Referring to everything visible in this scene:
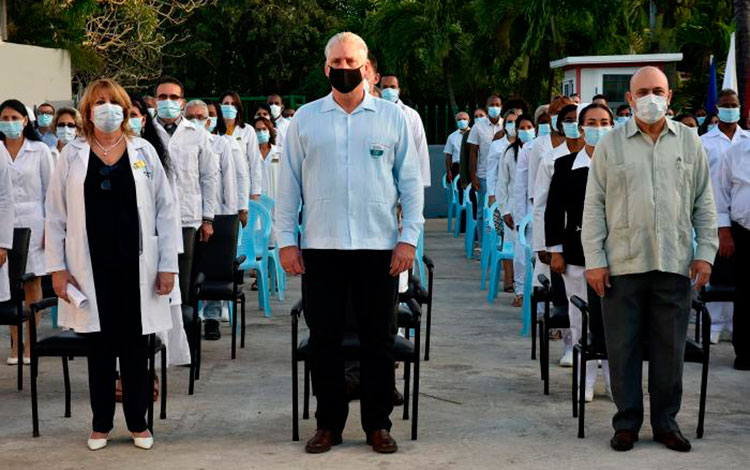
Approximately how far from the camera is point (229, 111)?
13508mm

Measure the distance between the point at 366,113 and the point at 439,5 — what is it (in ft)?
72.7

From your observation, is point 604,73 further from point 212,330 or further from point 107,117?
point 107,117

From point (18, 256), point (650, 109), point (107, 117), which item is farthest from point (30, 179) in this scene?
point (650, 109)

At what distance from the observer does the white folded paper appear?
277 inches

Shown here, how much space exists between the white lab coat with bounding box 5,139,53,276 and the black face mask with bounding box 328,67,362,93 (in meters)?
3.83

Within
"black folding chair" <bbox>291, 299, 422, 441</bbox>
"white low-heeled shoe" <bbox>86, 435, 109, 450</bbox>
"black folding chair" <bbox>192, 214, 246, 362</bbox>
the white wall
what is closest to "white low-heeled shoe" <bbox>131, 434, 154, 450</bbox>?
"white low-heeled shoe" <bbox>86, 435, 109, 450</bbox>

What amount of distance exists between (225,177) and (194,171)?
0.92 meters

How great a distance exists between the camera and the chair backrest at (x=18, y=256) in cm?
927

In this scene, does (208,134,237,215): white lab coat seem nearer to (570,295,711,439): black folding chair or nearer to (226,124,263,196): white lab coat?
(226,124,263,196): white lab coat

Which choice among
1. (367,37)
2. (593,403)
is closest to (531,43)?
(367,37)

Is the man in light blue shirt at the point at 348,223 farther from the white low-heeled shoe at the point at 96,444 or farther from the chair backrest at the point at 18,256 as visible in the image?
the chair backrest at the point at 18,256

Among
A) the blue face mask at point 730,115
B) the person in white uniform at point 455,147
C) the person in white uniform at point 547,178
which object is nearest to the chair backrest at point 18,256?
the person in white uniform at point 547,178

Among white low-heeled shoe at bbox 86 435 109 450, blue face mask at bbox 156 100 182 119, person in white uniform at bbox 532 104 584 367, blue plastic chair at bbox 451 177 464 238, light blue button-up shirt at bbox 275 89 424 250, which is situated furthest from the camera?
blue plastic chair at bbox 451 177 464 238

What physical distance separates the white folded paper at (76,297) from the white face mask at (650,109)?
308 cm
